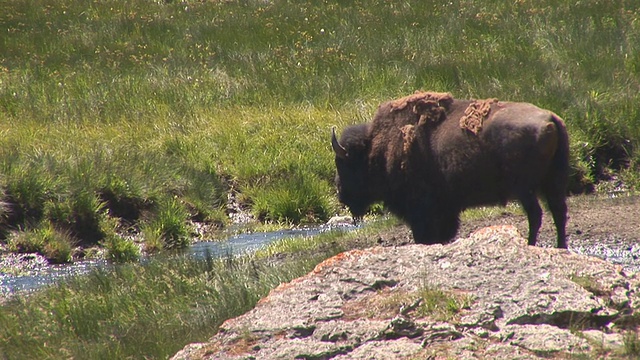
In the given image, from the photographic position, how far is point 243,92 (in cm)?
1700

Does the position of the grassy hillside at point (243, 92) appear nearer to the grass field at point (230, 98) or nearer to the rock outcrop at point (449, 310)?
the grass field at point (230, 98)

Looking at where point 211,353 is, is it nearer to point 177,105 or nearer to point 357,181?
point 357,181

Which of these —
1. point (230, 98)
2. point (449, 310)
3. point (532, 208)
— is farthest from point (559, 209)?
point (230, 98)

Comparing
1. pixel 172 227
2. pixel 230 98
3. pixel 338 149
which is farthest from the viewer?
pixel 230 98

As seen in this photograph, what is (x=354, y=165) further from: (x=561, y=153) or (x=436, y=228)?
(x=561, y=153)

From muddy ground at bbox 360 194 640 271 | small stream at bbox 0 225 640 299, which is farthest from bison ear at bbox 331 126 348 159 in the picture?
small stream at bbox 0 225 640 299

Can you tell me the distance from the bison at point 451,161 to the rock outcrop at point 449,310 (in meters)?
2.34

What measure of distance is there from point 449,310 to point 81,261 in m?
7.41

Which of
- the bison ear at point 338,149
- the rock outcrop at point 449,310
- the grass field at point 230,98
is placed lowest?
the grass field at point 230,98

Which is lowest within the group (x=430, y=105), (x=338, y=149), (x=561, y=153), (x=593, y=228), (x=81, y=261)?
(x=81, y=261)

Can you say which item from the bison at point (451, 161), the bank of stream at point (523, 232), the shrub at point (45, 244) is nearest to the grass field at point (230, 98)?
the shrub at point (45, 244)

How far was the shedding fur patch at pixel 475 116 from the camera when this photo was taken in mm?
9289

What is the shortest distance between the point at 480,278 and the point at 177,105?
10.8m

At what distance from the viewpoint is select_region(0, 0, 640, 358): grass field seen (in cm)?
1304
